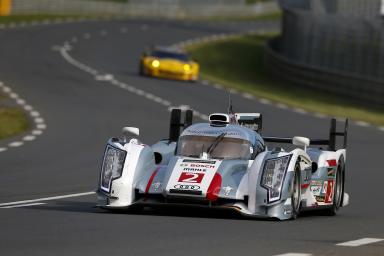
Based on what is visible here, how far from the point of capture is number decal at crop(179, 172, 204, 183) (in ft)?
45.2

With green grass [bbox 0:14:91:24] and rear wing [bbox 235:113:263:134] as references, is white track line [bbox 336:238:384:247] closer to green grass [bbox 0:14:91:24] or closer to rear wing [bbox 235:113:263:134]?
rear wing [bbox 235:113:263:134]

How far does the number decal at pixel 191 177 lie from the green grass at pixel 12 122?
45.5 ft

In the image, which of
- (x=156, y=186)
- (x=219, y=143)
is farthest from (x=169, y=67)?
(x=156, y=186)

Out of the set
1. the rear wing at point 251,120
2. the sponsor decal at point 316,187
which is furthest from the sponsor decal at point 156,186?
the rear wing at point 251,120

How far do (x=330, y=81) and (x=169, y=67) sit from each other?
593 centimetres

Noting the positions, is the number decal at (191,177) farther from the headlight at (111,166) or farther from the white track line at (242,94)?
the white track line at (242,94)

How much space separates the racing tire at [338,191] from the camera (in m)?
15.8

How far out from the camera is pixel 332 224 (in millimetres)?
14070

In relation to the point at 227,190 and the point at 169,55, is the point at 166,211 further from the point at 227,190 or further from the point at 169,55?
the point at 169,55

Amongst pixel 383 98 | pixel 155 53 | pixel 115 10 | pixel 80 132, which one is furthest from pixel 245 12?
pixel 80 132

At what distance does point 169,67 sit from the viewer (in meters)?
47.2

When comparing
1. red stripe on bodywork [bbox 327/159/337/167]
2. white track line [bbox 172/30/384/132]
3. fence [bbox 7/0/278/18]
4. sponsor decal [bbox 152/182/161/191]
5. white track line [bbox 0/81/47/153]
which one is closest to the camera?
sponsor decal [bbox 152/182/161/191]

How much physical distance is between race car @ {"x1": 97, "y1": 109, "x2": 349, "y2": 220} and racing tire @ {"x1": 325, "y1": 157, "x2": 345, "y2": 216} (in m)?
0.17

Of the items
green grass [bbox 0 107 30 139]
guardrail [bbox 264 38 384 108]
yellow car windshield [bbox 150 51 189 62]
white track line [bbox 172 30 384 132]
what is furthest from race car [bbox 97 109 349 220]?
yellow car windshield [bbox 150 51 189 62]
